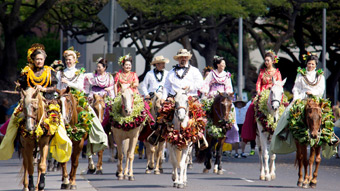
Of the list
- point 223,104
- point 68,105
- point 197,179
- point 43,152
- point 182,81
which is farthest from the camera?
point 223,104

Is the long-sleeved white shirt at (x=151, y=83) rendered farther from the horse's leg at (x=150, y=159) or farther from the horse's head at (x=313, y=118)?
the horse's head at (x=313, y=118)

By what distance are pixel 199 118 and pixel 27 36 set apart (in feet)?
175

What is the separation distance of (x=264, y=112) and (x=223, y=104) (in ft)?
4.85

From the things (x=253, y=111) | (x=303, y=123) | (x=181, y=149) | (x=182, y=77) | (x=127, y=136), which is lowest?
(x=181, y=149)

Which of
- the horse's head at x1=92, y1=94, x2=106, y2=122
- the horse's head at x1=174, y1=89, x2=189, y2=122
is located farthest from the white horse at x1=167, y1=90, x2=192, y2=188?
the horse's head at x1=92, y1=94, x2=106, y2=122

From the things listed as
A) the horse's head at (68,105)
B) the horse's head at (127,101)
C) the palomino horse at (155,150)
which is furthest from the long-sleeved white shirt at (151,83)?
the horse's head at (68,105)

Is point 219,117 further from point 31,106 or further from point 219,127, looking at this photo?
point 31,106

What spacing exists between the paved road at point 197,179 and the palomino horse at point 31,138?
1.24 m

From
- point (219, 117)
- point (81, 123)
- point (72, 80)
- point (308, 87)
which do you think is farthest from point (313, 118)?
point (72, 80)

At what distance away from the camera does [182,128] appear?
571 inches

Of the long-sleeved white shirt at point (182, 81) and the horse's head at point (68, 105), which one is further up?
the long-sleeved white shirt at point (182, 81)

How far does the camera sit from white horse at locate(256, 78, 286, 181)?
16.4 metres

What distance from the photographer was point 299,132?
15008 mm

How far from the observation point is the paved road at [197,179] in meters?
14.9
